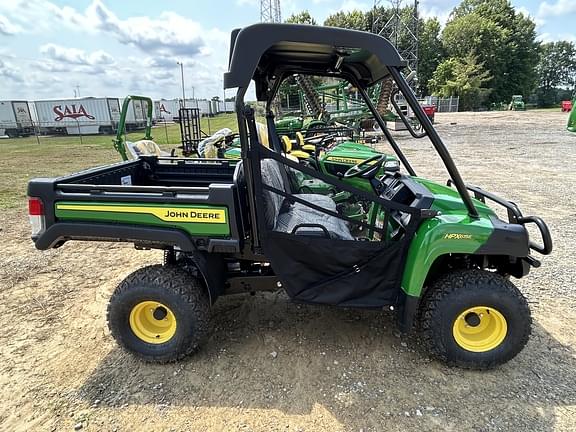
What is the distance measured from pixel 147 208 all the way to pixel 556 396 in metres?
2.72

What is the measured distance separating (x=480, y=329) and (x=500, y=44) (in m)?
53.1

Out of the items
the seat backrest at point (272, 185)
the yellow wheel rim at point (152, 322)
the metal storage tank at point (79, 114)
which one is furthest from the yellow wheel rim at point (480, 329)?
the metal storage tank at point (79, 114)

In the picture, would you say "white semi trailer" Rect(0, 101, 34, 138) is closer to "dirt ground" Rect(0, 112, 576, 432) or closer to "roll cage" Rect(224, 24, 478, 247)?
"dirt ground" Rect(0, 112, 576, 432)

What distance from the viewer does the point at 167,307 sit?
2559 mm

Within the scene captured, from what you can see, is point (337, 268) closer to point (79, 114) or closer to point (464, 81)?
point (79, 114)

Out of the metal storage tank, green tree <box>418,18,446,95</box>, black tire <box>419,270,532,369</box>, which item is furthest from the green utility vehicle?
green tree <box>418,18,446,95</box>

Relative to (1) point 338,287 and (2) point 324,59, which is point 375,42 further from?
(1) point 338,287

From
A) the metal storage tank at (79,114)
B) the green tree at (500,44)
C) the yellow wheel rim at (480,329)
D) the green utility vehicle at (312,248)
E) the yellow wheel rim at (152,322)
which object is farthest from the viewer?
the green tree at (500,44)

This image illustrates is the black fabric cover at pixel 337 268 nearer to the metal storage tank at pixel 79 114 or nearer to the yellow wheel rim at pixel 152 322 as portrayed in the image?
the yellow wheel rim at pixel 152 322

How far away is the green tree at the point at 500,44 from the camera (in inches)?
1789

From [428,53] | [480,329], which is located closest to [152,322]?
[480,329]

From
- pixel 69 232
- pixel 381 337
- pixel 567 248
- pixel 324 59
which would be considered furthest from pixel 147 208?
pixel 567 248

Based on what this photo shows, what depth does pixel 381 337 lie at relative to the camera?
290 centimetres

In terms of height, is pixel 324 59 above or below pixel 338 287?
above
